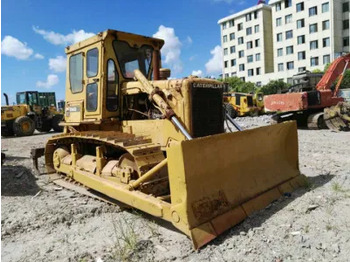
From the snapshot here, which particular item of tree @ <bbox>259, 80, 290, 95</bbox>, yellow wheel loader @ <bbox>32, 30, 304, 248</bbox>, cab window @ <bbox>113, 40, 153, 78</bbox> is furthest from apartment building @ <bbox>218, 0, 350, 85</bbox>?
yellow wheel loader @ <bbox>32, 30, 304, 248</bbox>

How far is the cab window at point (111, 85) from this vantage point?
→ 574 cm

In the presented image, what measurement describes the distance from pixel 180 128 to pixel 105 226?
158cm

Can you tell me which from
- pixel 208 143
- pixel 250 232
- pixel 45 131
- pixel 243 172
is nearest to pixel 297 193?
pixel 243 172

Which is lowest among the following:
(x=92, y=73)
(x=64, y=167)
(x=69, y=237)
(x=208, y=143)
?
(x=69, y=237)

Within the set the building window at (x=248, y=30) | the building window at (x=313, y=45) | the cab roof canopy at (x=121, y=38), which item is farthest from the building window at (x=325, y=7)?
the cab roof canopy at (x=121, y=38)

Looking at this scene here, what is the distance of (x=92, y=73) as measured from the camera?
19.7ft

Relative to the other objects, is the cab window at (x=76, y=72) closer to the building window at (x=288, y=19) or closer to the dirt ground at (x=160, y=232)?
the dirt ground at (x=160, y=232)

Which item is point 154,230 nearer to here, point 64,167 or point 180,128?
point 180,128

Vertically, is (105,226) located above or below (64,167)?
below

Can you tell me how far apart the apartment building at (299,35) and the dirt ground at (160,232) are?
44.9 metres

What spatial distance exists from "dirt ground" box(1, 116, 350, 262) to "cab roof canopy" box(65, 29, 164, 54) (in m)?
2.72

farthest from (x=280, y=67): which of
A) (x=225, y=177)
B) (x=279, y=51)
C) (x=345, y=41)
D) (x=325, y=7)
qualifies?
(x=225, y=177)

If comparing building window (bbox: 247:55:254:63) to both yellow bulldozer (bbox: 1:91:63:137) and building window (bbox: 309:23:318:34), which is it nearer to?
building window (bbox: 309:23:318:34)

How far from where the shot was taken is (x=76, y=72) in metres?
6.59
